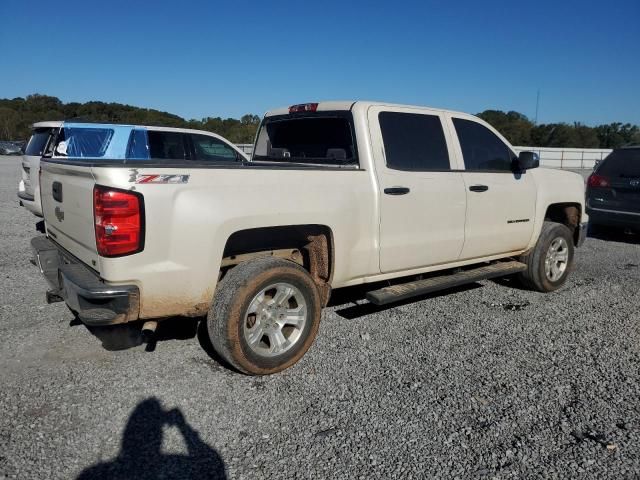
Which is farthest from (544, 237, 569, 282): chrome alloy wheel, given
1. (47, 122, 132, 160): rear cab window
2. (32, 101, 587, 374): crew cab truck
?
(47, 122, 132, 160): rear cab window

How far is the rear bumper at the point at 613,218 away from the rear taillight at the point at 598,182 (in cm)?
44

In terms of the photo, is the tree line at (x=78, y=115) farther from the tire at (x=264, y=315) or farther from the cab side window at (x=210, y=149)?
the tire at (x=264, y=315)

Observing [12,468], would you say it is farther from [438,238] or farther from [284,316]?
[438,238]

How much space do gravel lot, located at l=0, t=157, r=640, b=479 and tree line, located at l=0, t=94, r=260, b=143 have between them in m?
46.4

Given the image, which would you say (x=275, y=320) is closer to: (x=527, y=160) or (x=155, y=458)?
(x=155, y=458)

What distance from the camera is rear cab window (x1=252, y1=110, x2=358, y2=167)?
14.6 ft

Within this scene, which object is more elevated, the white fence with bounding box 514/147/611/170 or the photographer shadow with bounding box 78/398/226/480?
the white fence with bounding box 514/147/611/170

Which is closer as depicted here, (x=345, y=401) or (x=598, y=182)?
(x=345, y=401)

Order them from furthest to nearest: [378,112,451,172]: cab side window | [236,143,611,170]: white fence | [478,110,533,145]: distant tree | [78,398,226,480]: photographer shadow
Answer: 1. [478,110,533,145]: distant tree
2. [236,143,611,170]: white fence
3. [378,112,451,172]: cab side window
4. [78,398,226,480]: photographer shadow

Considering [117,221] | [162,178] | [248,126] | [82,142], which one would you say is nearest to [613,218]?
[162,178]

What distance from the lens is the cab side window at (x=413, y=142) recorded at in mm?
4391

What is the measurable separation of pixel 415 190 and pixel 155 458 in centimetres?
289

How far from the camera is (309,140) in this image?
4934 millimetres

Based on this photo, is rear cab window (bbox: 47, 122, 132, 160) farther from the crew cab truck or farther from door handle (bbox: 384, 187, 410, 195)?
door handle (bbox: 384, 187, 410, 195)
